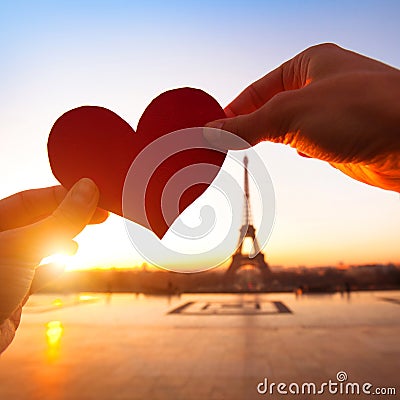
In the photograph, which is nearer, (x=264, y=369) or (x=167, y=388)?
(x=167, y=388)

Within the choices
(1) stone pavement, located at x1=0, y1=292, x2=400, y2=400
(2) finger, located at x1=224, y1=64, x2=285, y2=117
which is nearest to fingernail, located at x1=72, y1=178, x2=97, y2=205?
(2) finger, located at x1=224, y1=64, x2=285, y2=117

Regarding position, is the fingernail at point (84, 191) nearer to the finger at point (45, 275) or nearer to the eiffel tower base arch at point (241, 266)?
the finger at point (45, 275)

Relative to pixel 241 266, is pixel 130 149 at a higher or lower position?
higher

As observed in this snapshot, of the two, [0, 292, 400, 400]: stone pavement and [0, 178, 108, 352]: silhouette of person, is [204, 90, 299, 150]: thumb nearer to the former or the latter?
[0, 178, 108, 352]: silhouette of person

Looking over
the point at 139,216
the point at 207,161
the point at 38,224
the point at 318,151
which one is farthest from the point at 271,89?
the point at 38,224

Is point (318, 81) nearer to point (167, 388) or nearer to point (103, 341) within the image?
point (167, 388)

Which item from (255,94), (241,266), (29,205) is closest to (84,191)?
(29,205)

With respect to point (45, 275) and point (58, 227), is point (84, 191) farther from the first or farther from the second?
point (45, 275)
